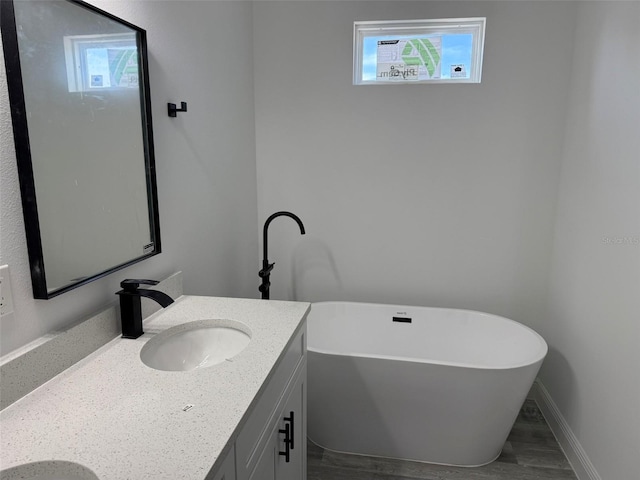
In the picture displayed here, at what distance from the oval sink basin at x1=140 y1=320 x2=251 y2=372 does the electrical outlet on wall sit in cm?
45

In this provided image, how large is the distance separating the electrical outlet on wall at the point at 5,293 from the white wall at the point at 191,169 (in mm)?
22

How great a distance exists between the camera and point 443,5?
96.4 inches

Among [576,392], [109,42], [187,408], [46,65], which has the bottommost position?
[576,392]

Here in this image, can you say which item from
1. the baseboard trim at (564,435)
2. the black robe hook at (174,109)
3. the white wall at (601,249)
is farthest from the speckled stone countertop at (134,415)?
the baseboard trim at (564,435)

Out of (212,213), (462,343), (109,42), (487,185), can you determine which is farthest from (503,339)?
(109,42)

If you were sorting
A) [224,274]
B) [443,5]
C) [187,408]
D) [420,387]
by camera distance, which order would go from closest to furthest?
[187,408]
[420,387]
[224,274]
[443,5]

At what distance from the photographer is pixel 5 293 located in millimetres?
987

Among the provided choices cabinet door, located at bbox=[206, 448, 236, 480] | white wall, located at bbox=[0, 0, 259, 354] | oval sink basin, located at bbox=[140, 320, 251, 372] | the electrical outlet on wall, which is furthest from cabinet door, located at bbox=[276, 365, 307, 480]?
the electrical outlet on wall

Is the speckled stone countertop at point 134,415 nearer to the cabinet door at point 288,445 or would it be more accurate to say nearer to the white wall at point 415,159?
the cabinet door at point 288,445

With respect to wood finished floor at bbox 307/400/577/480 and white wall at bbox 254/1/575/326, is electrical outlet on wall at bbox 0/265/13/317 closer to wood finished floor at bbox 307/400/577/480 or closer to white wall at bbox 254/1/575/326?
wood finished floor at bbox 307/400/577/480

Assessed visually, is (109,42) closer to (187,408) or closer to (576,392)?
(187,408)

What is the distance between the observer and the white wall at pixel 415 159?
8.04 feet

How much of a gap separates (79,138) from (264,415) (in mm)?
941

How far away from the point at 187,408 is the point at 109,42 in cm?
111
